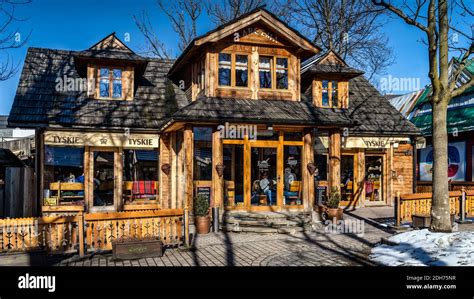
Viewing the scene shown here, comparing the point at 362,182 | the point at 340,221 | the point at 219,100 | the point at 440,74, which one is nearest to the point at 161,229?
the point at 219,100

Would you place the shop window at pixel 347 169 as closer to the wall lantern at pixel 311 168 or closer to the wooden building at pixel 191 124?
the wooden building at pixel 191 124

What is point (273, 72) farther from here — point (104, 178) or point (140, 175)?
point (104, 178)

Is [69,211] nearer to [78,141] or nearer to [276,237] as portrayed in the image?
[78,141]

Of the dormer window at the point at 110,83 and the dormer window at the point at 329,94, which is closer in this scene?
the dormer window at the point at 110,83

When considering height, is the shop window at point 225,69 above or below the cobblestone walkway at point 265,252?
above

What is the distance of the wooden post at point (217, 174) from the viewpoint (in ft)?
41.5

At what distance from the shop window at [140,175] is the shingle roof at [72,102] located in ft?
4.19

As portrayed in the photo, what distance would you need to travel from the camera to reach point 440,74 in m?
10.2

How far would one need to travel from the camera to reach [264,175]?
14.2 meters

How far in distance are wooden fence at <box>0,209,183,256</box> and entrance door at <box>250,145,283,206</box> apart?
522 centimetres

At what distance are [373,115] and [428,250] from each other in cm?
1083

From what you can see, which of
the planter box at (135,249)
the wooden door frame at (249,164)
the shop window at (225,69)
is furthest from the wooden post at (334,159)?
the planter box at (135,249)

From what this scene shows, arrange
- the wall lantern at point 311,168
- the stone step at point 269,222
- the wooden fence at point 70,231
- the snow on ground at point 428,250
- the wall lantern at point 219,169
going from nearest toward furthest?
1. the snow on ground at point 428,250
2. the wooden fence at point 70,231
3. the stone step at point 269,222
4. the wall lantern at point 219,169
5. the wall lantern at point 311,168
